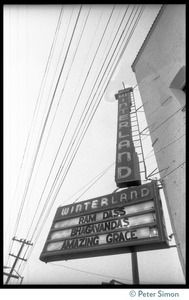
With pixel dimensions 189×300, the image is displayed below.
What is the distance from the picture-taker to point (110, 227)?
608 centimetres

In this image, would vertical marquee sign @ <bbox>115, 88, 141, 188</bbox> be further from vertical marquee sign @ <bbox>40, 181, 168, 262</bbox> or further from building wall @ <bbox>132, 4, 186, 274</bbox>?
building wall @ <bbox>132, 4, 186, 274</bbox>

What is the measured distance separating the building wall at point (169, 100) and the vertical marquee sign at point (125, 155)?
3.11ft

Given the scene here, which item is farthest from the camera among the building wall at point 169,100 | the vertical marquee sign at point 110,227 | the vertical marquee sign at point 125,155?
the vertical marquee sign at point 125,155

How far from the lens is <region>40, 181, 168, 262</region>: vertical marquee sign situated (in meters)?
5.46

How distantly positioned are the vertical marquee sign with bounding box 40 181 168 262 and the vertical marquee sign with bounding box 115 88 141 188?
2.60ft

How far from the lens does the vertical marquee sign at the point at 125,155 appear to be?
24.6 feet

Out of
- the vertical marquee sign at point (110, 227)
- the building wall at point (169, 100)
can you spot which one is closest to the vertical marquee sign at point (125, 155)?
the vertical marquee sign at point (110, 227)

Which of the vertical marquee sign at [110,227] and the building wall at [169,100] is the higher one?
the building wall at [169,100]

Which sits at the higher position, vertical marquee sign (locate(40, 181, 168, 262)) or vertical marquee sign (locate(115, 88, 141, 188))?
vertical marquee sign (locate(115, 88, 141, 188))

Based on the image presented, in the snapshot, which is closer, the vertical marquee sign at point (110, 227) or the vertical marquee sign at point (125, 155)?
the vertical marquee sign at point (110, 227)

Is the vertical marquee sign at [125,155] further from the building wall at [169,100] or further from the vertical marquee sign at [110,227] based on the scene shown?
the building wall at [169,100]

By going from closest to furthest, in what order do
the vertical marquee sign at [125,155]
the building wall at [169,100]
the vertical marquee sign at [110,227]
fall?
the vertical marquee sign at [110,227]
the building wall at [169,100]
the vertical marquee sign at [125,155]

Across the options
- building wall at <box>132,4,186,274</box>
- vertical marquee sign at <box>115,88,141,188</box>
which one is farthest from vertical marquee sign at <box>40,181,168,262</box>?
building wall at <box>132,4,186,274</box>
